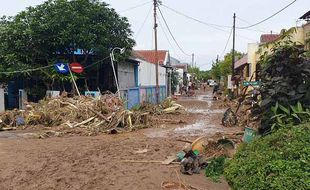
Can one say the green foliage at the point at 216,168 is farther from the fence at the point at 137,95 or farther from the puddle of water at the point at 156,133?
the fence at the point at 137,95

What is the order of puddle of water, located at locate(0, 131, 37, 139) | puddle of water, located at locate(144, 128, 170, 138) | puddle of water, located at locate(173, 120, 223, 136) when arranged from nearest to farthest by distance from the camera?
1. puddle of water, located at locate(144, 128, 170, 138)
2. puddle of water, located at locate(0, 131, 37, 139)
3. puddle of water, located at locate(173, 120, 223, 136)

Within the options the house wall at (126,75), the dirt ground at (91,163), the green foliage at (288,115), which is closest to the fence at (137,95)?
the house wall at (126,75)

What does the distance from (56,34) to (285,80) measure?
16975 millimetres

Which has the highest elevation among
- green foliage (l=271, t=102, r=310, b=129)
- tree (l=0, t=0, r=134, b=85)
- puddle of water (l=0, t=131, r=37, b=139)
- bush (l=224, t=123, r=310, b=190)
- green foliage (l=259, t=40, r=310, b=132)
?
tree (l=0, t=0, r=134, b=85)

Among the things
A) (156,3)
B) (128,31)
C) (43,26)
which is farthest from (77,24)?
(156,3)

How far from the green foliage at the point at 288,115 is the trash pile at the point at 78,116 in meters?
8.97

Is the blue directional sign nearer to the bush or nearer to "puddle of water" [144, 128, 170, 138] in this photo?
"puddle of water" [144, 128, 170, 138]

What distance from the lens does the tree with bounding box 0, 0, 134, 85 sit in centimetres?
2181

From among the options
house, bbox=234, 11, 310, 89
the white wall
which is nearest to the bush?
house, bbox=234, 11, 310, 89

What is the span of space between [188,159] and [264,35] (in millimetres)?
27650

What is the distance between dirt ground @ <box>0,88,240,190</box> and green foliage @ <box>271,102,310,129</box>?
56.6 inches

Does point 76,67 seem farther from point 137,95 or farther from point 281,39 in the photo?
point 281,39

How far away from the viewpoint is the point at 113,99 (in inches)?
719

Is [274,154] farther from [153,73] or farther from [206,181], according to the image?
[153,73]
